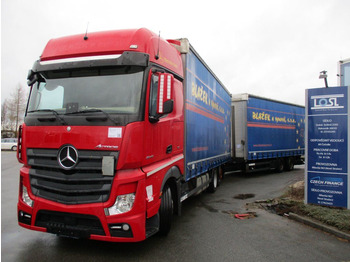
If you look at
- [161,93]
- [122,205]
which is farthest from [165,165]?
[161,93]

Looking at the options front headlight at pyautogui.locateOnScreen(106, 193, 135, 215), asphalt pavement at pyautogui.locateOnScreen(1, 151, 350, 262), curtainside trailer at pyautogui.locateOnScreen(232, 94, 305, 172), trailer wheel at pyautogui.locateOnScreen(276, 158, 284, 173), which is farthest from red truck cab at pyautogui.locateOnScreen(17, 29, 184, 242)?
trailer wheel at pyautogui.locateOnScreen(276, 158, 284, 173)

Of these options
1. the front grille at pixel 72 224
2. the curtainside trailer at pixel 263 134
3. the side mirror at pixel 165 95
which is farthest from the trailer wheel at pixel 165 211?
the curtainside trailer at pixel 263 134

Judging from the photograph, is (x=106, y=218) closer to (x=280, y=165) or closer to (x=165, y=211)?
(x=165, y=211)

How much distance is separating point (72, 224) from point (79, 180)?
0.60 meters

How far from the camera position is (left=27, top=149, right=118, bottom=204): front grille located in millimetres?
3322

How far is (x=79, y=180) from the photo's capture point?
3.37m

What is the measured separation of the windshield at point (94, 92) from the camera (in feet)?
11.6

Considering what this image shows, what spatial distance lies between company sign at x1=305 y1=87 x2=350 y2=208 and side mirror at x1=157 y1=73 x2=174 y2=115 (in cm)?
390

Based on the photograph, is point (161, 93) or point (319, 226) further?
point (319, 226)

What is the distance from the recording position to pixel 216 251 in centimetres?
410

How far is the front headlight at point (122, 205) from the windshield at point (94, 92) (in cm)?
110

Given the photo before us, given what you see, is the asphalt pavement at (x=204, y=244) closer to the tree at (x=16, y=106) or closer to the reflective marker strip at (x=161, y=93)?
the reflective marker strip at (x=161, y=93)

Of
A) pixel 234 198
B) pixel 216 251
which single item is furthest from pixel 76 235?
pixel 234 198

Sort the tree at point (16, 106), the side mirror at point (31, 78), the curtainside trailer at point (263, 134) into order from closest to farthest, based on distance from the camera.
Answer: the side mirror at point (31, 78), the curtainside trailer at point (263, 134), the tree at point (16, 106)
